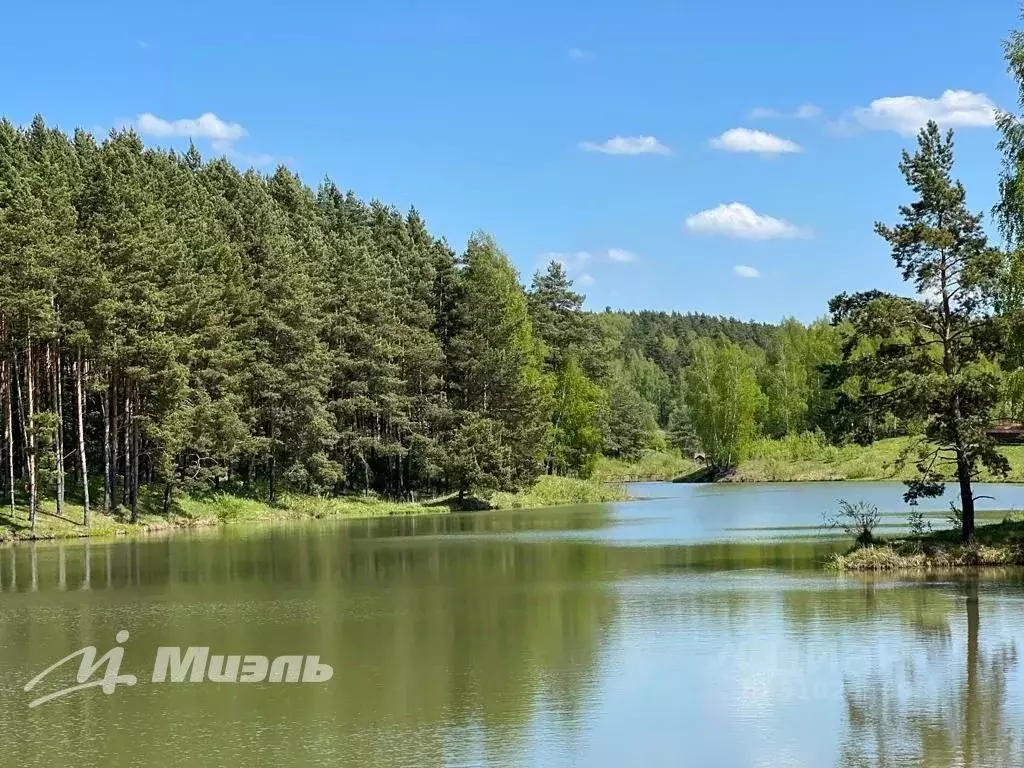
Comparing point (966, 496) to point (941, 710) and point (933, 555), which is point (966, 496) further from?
point (941, 710)

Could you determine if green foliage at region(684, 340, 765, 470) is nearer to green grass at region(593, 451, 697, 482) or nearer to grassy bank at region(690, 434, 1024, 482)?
grassy bank at region(690, 434, 1024, 482)

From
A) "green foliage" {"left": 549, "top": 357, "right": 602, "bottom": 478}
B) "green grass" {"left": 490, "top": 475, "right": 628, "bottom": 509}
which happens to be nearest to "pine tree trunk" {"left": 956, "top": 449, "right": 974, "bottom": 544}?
"green grass" {"left": 490, "top": 475, "right": 628, "bottom": 509}

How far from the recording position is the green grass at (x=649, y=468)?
388ft

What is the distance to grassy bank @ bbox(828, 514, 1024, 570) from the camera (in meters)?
30.8

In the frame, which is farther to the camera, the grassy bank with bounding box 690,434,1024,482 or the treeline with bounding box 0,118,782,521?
the grassy bank with bounding box 690,434,1024,482

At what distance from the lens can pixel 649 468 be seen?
123125 mm

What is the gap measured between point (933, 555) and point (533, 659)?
16.2 metres

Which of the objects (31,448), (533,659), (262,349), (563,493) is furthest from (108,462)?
(533,659)

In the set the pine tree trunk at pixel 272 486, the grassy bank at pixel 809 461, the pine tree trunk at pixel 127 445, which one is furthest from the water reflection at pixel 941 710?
the grassy bank at pixel 809 461

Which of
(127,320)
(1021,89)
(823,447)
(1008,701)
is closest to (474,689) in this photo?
(1008,701)

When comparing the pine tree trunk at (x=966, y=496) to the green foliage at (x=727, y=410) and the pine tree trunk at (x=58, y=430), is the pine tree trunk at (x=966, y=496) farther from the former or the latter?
the green foliage at (x=727, y=410)

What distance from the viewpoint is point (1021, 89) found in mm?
28250

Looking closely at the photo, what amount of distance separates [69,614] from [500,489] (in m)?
48.9

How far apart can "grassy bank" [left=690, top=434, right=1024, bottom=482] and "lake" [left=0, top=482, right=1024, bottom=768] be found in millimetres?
64226
